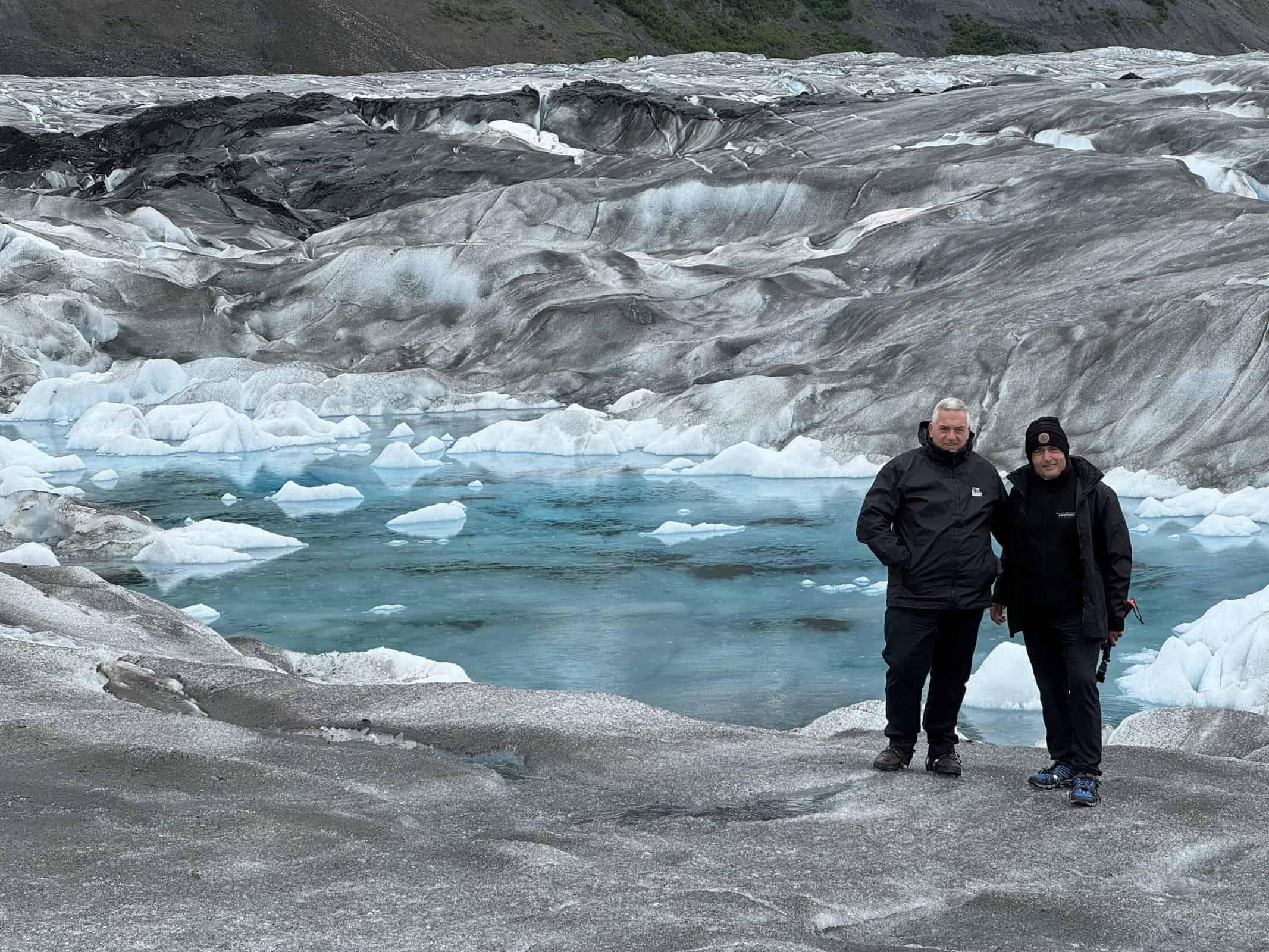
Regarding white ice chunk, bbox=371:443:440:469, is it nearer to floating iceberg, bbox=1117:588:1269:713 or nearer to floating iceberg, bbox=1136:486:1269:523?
floating iceberg, bbox=1136:486:1269:523

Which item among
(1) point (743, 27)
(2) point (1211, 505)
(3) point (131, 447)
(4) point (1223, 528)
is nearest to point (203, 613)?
(4) point (1223, 528)

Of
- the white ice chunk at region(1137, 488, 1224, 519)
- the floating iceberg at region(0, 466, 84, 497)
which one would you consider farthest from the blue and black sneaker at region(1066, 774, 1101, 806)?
the floating iceberg at region(0, 466, 84, 497)

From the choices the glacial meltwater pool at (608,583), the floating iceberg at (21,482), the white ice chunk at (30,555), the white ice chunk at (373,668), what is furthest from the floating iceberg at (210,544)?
the white ice chunk at (373,668)

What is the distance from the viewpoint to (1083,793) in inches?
213

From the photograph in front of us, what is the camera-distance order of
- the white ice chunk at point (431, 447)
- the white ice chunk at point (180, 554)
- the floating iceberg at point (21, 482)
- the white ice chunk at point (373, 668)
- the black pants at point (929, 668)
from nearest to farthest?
the black pants at point (929, 668), the white ice chunk at point (373, 668), the white ice chunk at point (180, 554), the floating iceberg at point (21, 482), the white ice chunk at point (431, 447)

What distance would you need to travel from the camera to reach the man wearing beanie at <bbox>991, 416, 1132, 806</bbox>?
5523 mm

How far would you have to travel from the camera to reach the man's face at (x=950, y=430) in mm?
5645

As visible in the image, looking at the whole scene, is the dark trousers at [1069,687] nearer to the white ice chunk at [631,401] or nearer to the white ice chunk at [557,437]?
the white ice chunk at [557,437]

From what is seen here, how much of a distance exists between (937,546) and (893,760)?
0.91 meters

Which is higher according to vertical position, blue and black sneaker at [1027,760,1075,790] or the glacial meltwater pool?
blue and black sneaker at [1027,760,1075,790]

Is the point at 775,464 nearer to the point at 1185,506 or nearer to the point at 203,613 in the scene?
the point at 1185,506

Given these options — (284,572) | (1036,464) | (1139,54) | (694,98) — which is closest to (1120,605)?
(1036,464)

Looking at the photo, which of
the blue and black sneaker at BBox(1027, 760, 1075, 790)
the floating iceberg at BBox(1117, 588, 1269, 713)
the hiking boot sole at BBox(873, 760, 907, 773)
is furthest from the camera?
the floating iceberg at BBox(1117, 588, 1269, 713)

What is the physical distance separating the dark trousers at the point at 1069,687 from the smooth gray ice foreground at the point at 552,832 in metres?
0.23
